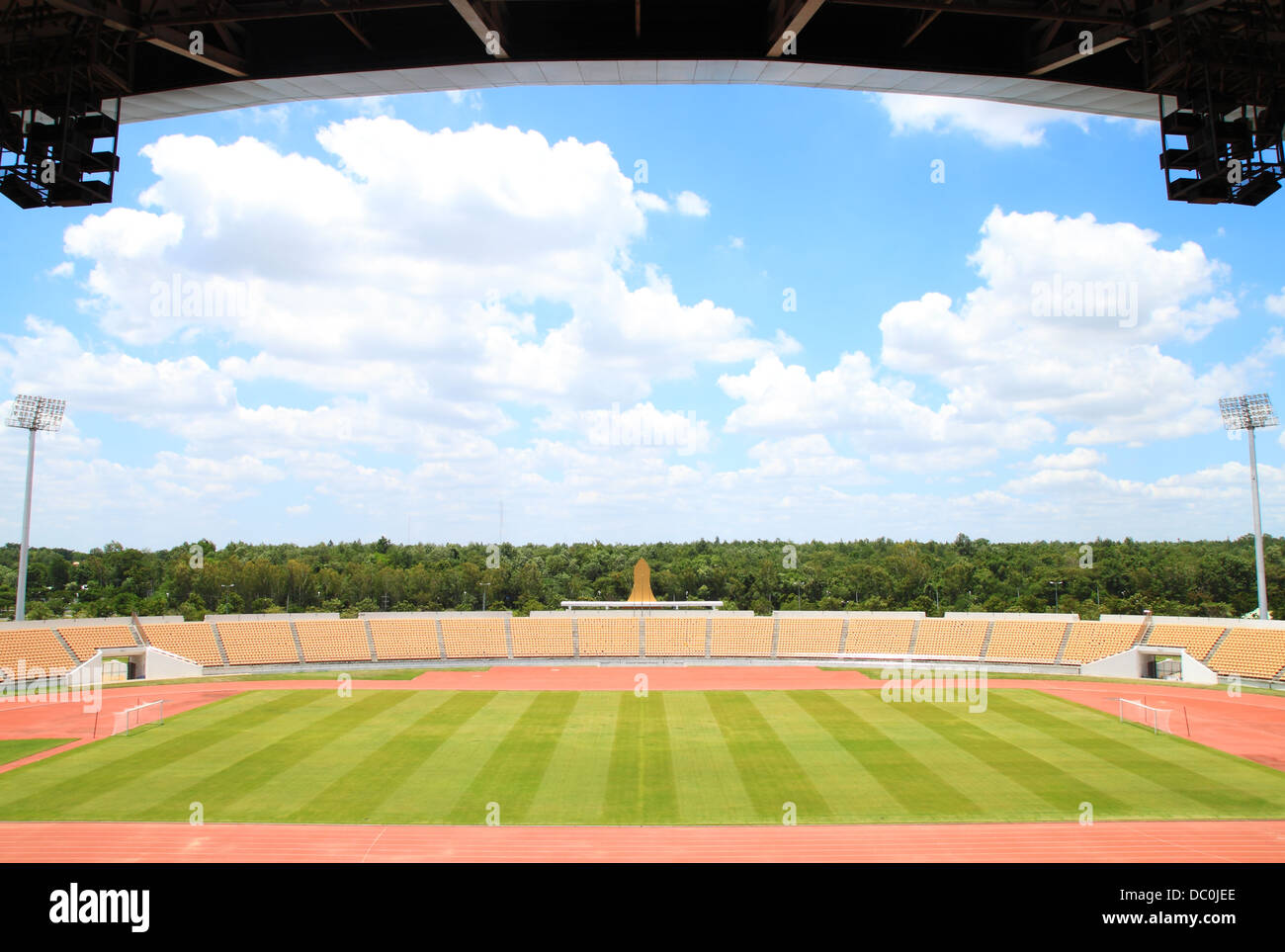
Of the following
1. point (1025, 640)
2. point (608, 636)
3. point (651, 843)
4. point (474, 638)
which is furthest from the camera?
point (608, 636)

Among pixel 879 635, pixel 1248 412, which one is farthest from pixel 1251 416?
pixel 879 635

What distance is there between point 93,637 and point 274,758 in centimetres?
2655

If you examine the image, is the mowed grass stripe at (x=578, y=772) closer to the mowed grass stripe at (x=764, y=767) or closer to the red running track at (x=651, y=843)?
the red running track at (x=651, y=843)

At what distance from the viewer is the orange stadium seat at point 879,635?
5069cm

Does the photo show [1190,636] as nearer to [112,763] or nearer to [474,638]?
[474,638]

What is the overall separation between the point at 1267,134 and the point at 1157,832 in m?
16.9

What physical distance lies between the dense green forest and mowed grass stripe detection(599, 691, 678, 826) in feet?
151

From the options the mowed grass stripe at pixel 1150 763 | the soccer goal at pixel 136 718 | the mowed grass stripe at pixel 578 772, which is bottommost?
the mowed grass stripe at pixel 1150 763

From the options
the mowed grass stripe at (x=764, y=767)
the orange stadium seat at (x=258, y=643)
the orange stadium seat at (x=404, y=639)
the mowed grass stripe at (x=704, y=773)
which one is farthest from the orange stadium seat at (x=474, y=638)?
the mowed grass stripe at (x=764, y=767)

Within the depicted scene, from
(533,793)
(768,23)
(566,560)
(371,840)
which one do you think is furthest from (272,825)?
(566,560)

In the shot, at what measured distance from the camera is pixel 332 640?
5044cm

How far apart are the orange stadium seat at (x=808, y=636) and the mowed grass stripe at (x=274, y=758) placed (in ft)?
82.8

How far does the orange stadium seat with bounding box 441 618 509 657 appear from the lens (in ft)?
166
